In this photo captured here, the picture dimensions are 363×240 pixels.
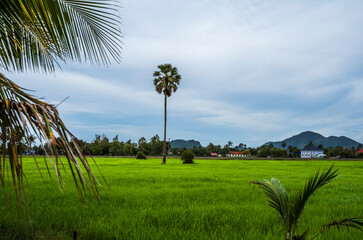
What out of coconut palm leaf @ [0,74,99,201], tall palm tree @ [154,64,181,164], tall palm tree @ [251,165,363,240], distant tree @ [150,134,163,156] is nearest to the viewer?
coconut palm leaf @ [0,74,99,201]

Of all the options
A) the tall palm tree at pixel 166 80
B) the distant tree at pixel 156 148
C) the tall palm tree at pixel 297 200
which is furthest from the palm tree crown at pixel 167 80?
the distant tree at pixel 156 148

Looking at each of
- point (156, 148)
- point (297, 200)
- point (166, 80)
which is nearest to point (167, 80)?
point (166, 80)

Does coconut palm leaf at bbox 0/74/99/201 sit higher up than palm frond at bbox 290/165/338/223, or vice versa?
coconut palm leaf at bbox 0/74/99/201

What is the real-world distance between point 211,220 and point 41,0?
14.7 ft

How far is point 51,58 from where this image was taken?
10.1ft

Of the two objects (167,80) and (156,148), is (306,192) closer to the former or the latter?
(167,80)

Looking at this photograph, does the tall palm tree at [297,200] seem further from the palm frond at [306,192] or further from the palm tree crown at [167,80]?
the palm tree crown at [167,80]

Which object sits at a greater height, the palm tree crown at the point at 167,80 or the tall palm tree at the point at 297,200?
the palm tree crown at the point at 167,80

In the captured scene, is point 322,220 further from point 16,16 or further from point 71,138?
point 16,16

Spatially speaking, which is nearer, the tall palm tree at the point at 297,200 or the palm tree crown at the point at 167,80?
the tall palm tree at the point at 297,200

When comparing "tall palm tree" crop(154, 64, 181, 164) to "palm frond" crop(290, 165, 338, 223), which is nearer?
"palm frond" crop(290, 165, 338, 223)

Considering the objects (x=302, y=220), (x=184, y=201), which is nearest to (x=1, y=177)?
(x=302, y=220)

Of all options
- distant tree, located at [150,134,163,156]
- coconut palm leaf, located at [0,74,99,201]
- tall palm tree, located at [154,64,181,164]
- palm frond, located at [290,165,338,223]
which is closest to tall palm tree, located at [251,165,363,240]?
palm frond, located at [290,165,338,223]

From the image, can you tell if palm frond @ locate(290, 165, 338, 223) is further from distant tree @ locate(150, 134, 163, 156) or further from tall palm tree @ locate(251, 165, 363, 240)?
distant tree @ locate(150, 134, 163, 156)
